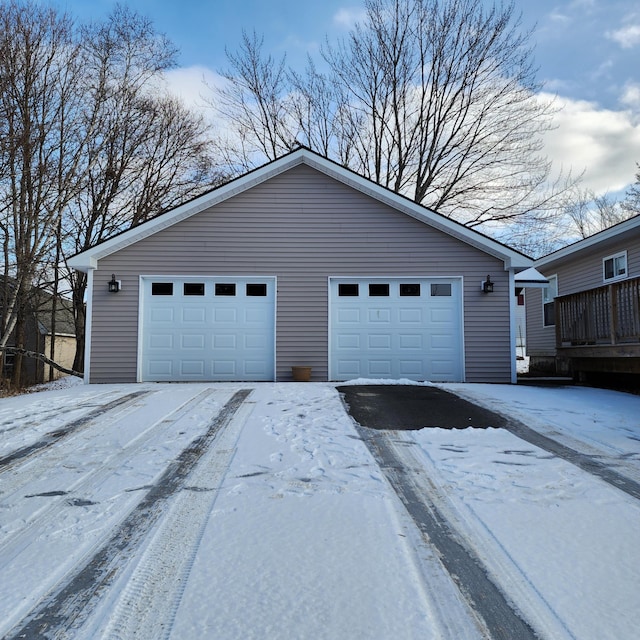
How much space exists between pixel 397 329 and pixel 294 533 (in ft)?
25.3

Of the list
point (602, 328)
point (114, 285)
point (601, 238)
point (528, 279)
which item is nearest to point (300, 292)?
point (114, 285)

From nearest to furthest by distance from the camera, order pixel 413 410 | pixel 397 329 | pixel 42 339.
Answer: pixel 413 410
pixel 397 329
pixel 42 339

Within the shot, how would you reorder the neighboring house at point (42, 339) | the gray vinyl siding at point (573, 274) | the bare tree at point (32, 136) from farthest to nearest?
the neighboring house at point (42, 339) < the bare tree at point (32, 136) < the gray vinyl siding at point (573, 274)

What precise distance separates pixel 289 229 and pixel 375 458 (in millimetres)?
7002

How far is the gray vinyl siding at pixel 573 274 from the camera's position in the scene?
11.0 m

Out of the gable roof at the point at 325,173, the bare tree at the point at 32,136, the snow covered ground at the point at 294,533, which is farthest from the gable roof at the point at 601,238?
the bare tree at the point at 32,136

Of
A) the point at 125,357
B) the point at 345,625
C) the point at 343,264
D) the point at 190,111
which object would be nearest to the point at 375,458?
the point at 345,625

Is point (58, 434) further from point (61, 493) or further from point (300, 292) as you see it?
point (300, 292)

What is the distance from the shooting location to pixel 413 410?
20.0ft

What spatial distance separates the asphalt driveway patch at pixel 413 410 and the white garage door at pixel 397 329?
6.64 feet

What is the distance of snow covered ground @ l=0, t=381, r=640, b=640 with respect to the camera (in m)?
1.86

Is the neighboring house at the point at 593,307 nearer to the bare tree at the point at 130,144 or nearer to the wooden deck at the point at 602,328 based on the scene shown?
the wooden deck at the point at 602,328

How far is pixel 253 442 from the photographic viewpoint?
4449 millimetres

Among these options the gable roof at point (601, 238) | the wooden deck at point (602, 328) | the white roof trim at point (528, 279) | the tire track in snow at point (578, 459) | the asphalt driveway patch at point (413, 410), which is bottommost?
the tire track in snow at point (578, 459)
